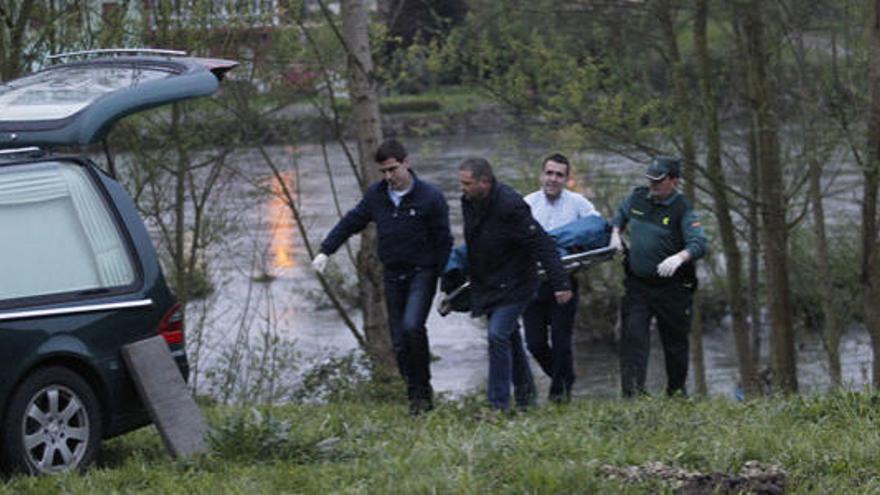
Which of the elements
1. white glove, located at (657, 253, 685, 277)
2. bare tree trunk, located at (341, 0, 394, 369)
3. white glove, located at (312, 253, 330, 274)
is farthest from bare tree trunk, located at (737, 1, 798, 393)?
white glove, located at (312, 253, 330, 274)

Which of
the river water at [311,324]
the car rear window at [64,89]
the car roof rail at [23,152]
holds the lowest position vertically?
the river water at [311,324]

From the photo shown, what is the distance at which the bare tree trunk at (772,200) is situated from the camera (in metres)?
16.7

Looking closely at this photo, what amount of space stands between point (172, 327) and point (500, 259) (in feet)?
7.82

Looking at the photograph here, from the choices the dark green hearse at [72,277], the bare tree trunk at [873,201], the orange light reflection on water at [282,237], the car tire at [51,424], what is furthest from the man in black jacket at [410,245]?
the orange light reflection on water at [282,237]

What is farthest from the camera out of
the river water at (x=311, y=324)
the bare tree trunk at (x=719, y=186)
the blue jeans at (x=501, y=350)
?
the river water at (x=311, y=324)

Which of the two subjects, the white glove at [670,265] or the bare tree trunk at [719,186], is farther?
the bare tree trunk at [719,186]

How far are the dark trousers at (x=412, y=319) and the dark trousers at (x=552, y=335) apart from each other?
2.88ft

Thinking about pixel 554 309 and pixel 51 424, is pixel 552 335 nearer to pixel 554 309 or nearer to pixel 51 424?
pixel 554 309

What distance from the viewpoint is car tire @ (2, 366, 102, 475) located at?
26.7ft

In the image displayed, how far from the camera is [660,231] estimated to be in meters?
11.2

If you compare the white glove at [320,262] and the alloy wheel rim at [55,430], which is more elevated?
the white glove at [320,262]

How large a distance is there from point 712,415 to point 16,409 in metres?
3.40

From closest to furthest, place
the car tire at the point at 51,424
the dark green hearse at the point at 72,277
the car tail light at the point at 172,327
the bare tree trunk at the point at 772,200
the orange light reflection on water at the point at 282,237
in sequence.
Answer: the car tire at the point at 51,424 → the dark green hearse at the point at 72,277 → the car tail light at the point at 172,327 → the bare tree trunk at the point at 772,200 → the orange light reflection on water at the point at 282,237

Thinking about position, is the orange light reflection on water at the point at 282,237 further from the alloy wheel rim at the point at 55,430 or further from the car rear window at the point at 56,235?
the alloy wheel rim at the point at 55,430
